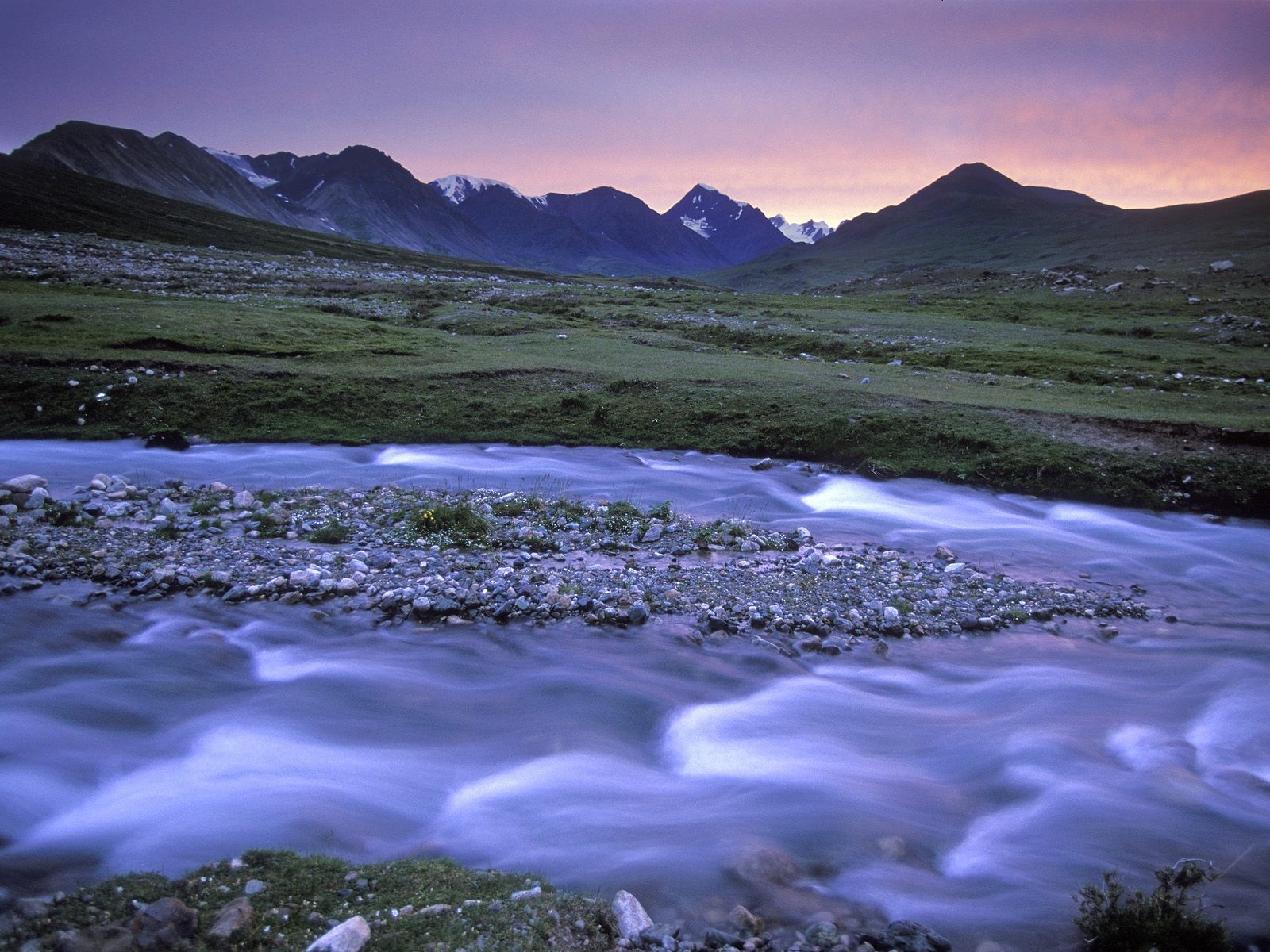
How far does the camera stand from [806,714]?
9.39 metres

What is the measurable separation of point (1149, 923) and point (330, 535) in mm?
12302

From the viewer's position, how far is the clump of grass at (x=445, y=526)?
13.3 m

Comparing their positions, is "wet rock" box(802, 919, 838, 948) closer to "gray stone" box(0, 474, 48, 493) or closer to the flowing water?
the flowing water

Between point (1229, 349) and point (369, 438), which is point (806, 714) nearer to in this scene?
point (369, 438)

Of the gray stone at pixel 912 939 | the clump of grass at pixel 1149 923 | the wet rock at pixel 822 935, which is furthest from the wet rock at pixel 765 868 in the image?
the clump of grass at pixel 1149 923

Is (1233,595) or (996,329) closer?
(1233,595)

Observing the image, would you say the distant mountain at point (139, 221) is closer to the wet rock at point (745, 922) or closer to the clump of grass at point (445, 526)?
the clump of grass at point (445, 526)

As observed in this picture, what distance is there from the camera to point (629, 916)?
18.0 ft

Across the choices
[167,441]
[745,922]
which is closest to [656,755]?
[745,922]

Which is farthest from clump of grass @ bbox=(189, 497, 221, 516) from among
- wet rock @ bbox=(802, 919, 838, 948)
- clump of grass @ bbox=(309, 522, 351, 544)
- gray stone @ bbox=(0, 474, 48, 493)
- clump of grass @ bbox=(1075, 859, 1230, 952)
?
clump of grass @ bbox=(1075, 859, 1230, 952)

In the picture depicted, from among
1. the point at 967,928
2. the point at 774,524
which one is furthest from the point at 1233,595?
the point at 967,928

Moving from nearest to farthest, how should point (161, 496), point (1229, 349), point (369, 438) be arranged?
point (161, 496)
point (369, 438)
point (1229, 349)

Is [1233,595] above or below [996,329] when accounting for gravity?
below

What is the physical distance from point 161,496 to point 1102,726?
16.7m
